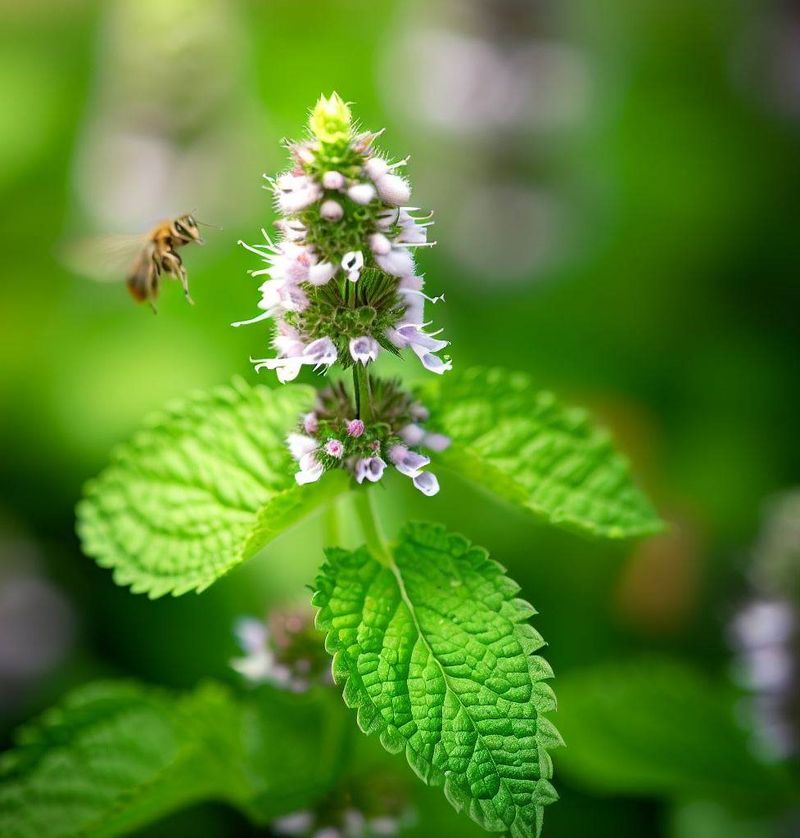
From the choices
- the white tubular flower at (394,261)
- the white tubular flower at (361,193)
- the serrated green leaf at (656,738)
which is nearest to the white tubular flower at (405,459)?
the white tubular flower at (394,261)

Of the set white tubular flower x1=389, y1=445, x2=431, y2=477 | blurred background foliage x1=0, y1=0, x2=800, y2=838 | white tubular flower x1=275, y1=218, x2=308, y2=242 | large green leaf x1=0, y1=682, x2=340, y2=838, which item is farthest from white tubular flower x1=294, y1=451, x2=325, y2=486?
blurred background foliage x1=0, y1=0, x2=800, y2=838

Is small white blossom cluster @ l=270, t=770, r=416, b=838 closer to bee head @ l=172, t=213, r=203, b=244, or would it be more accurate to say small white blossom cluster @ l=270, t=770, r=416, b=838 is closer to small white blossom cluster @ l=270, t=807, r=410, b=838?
small white blossom cluster @ l=270, t=807, r=410, b=838

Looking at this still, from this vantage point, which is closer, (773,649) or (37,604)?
(773,649)

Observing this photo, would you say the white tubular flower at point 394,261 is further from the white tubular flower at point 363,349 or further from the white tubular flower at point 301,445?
the white tubular flower at point 301,445

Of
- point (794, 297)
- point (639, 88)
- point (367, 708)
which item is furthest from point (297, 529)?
point (639, 88)

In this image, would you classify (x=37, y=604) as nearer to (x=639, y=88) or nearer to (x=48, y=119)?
(x=48, y=119)

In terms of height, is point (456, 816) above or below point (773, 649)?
below
